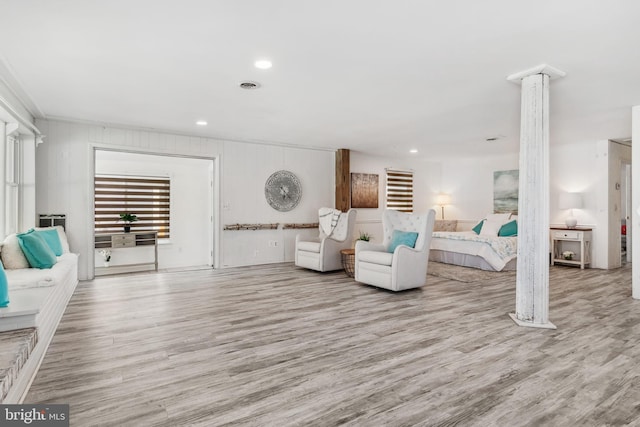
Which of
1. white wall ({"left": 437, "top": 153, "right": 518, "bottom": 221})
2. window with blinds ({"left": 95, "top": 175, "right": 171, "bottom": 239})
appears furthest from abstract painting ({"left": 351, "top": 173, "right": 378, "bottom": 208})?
window with blinds ({"left": 95, "top": 175, "right": 171, "bottom": 239})

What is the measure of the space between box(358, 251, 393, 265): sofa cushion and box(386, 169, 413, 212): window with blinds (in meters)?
3.97

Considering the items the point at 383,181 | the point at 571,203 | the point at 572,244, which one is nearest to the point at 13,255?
the point at 383,181

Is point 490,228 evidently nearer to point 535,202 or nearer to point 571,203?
point 571,203

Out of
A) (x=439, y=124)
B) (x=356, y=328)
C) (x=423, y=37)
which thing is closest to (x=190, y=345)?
(x=356, y=328)

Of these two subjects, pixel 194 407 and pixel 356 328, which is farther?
pixel 356 328

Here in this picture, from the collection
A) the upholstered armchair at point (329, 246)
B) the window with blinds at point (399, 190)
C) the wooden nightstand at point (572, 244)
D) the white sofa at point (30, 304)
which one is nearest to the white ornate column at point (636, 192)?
the wooden nightstand at point (572, 244)

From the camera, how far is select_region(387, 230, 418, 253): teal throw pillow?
16.1ft

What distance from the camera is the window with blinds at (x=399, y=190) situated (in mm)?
8891

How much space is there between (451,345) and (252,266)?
15.0 ft

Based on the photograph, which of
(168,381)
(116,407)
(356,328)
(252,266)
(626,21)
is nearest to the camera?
(116,407)

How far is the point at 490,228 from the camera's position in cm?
739

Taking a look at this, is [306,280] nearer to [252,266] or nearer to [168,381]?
[252,266]

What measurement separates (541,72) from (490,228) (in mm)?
4548

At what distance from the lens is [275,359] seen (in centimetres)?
265
